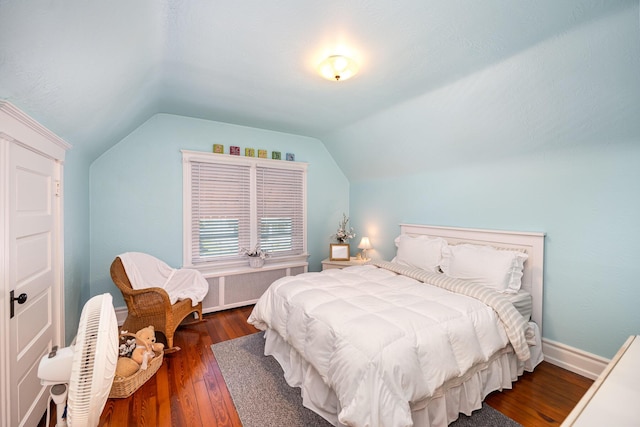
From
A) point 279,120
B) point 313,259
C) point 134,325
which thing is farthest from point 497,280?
point 134,325

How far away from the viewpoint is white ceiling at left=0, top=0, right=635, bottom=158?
1.17 m

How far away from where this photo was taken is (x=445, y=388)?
1591 millimetres

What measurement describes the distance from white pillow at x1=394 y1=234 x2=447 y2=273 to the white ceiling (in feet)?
5.61

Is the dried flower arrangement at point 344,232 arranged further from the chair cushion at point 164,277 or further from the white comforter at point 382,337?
the chair cushion at point 164,277

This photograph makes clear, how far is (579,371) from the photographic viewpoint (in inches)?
87.7

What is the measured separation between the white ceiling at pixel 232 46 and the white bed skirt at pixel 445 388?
2.22 metres

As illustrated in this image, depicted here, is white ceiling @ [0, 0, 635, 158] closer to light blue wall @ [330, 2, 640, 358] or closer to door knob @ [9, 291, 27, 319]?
light blue wall @ [330, 2, 640, 358]

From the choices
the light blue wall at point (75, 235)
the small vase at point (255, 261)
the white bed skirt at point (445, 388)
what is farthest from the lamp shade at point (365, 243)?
the light blue wall at point (75, 235)

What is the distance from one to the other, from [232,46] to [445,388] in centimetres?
270

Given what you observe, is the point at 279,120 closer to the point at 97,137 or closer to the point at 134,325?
the point at 97,137

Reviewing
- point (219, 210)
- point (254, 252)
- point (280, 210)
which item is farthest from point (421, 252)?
point (219, 210)

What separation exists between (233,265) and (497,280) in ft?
10.4

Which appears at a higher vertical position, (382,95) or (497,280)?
(382,95)

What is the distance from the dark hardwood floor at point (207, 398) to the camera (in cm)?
174
